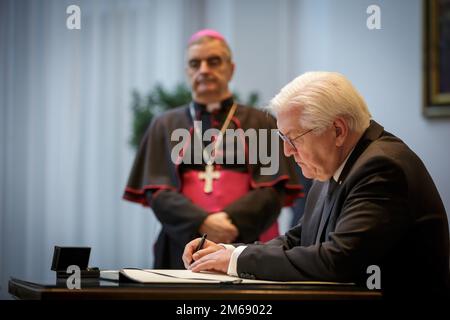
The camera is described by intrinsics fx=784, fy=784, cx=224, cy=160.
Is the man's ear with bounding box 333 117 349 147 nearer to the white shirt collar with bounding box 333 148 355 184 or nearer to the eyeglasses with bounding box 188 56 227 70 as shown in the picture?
the white shirt collar with bounding box 333 148 355 184

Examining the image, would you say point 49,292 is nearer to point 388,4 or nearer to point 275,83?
point 388,4

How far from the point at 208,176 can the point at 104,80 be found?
8.72 feet

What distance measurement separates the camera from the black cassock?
456 centimetres

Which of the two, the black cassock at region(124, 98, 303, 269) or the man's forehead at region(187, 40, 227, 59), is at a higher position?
the man's forehead at region(187, 40, 227, 59)

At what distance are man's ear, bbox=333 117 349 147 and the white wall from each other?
323 centimetres

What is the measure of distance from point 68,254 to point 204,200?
2021mm

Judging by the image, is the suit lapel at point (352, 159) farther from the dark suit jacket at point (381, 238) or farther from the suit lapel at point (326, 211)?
the dark suit jacket at point (381, 238)

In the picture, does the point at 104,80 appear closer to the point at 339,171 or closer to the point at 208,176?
the point at 208,176

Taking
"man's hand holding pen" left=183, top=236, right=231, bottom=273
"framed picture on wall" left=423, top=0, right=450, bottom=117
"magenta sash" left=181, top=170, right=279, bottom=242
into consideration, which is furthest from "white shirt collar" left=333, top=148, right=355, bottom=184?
"framed picture on wall" left=423, top=0, right=450, bottom=117

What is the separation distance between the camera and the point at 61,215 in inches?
267

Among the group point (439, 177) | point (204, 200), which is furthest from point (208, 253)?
point (439, 177)

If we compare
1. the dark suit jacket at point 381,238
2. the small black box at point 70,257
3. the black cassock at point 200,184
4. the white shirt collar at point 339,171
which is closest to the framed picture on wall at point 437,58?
the black cassock at point 200,184

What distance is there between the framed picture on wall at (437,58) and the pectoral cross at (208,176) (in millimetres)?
1809

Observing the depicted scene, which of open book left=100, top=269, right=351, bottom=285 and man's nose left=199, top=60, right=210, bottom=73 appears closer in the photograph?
open book left=100, top=269, right=351, bottom=285
